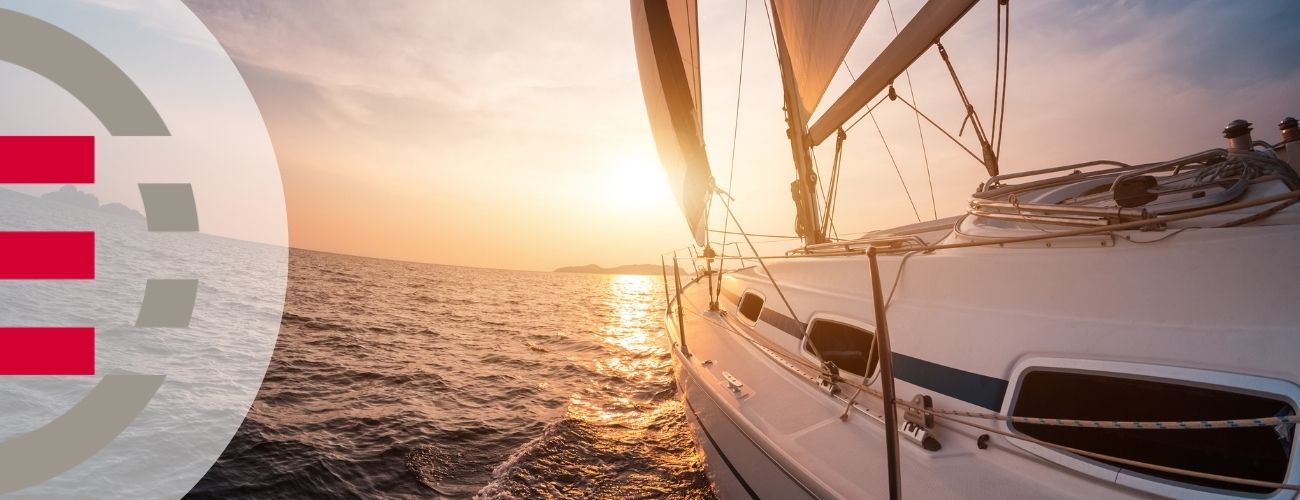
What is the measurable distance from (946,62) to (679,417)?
6363mm

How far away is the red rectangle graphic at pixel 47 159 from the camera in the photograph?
5586 mm

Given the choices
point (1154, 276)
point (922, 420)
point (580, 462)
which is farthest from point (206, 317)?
point (1154, 276)

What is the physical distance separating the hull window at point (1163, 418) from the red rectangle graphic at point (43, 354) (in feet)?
36.2

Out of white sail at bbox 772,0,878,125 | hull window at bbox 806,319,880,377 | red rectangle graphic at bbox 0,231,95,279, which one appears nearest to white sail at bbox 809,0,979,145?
white sail at bbox 772,0,878,125

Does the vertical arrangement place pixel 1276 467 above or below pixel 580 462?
above

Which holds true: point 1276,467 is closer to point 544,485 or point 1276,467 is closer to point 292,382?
point 544,485

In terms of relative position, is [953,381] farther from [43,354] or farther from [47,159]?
[43,354]

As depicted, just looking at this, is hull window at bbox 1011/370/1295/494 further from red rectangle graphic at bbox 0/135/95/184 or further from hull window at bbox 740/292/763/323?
red rectangle graphic at bbox 0/135/95/184

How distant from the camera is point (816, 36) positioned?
6.16 meters

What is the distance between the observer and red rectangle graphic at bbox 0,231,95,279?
5500 mm

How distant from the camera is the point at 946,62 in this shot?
5.95 meters

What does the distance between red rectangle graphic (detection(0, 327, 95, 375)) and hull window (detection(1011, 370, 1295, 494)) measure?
36.2 ft

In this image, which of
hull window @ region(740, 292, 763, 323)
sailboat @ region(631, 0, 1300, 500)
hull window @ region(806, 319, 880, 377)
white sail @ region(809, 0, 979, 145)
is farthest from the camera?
hull window @ region(740, 292, 763, 323)

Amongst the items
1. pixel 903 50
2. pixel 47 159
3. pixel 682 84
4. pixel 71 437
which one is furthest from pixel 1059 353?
pixel 47 159
